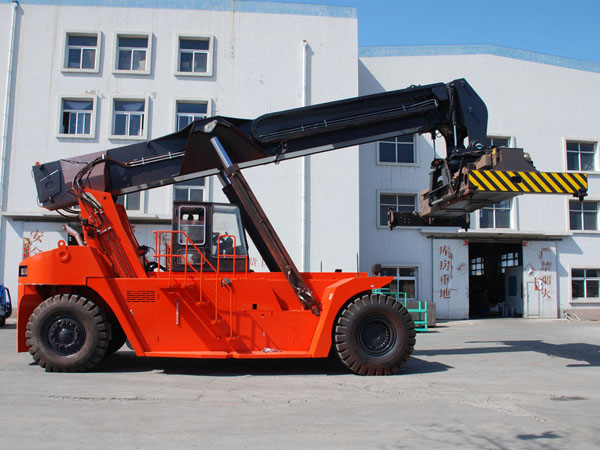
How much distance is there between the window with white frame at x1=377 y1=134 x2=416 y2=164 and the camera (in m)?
24.1

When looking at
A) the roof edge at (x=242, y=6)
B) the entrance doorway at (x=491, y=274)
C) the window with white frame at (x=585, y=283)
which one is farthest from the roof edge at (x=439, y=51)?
→ the window with white frame at (x=585, y=283)

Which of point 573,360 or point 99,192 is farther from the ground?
point 99,192

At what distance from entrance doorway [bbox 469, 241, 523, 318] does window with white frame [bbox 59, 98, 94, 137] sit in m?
19.4

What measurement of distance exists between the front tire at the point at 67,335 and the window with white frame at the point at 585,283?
22.7 m

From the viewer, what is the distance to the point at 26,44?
70.4 ft

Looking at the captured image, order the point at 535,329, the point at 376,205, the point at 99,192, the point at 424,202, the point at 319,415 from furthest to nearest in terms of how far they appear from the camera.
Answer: the point at 376,205
the point at 535,329
the point at 424,202
the point at 99,192
the point at 319,415

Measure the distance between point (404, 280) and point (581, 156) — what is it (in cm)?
1105

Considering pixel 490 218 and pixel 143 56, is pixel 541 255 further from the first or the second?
pixel 143 56

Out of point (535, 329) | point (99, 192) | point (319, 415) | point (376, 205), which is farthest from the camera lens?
point (376, 205)

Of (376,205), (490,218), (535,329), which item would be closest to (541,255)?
(490,218)

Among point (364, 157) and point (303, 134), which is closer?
point (303, 134)

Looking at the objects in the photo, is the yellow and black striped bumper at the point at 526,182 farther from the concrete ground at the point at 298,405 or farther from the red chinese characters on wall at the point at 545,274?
the red chinese characters on wall at the point at 545,274

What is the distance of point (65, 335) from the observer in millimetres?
8500

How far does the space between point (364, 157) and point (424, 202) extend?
1328 centimetres
